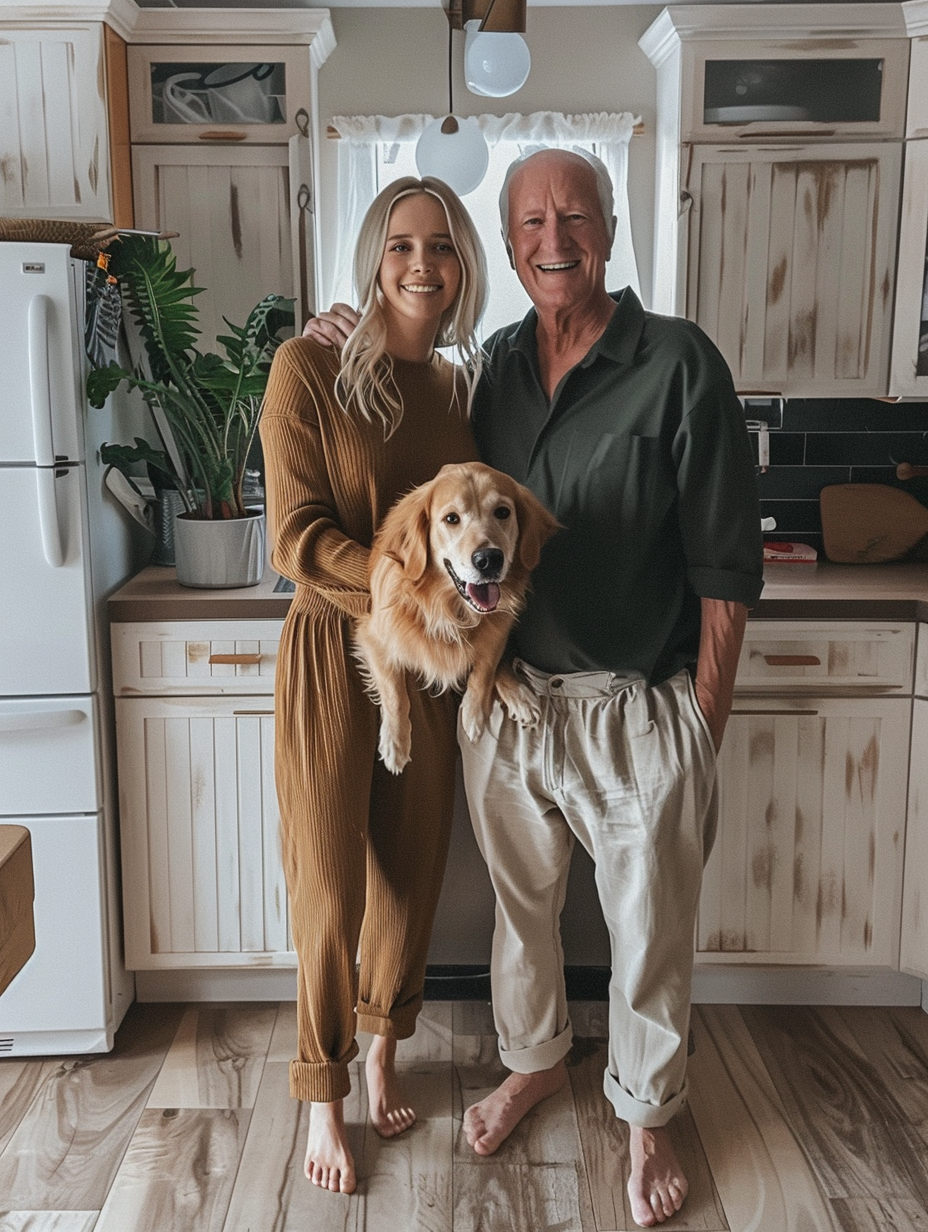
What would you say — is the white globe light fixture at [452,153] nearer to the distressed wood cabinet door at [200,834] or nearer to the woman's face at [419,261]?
the woman's face at [419,261]

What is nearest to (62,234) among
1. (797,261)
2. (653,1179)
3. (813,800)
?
(797,261)

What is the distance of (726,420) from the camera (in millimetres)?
1805

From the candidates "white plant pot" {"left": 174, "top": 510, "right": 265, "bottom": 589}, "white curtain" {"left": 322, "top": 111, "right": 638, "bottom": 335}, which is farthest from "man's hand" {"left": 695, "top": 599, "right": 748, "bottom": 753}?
"white curtain" {"left": 322, "top": 111, "right": 638, "bottom": 335}

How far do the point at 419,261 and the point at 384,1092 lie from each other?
1513mm

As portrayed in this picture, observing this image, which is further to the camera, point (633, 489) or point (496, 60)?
point (496, 60)

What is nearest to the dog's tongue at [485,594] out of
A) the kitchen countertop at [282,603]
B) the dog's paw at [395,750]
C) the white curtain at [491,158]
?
the dog's paw at [395,750]

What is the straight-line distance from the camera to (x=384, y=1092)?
2.14 metres

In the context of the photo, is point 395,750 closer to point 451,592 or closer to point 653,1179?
point 451,592

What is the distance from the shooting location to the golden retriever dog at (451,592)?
1.67 metres

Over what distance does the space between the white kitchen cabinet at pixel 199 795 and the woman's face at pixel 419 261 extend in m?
0.84

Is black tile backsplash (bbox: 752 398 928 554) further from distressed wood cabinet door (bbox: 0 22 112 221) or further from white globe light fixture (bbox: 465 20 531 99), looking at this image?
distressed wood cabinet door (bbox: 0 22 112 221)

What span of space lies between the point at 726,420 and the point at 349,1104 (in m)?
1.49

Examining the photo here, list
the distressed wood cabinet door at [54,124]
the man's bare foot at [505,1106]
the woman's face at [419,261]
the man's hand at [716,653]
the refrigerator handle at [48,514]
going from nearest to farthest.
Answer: the woman's face at [419,261] < the man's hand at [716,653] < the man's bare foot at [505,1106] < the refrigerator handle at [48,514] < the distressed wood cabinet door at [54,124]

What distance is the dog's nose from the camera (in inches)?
65.0
